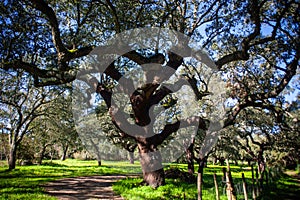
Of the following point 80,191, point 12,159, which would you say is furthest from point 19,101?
point 80,191

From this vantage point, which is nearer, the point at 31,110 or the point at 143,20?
the point at 143,20

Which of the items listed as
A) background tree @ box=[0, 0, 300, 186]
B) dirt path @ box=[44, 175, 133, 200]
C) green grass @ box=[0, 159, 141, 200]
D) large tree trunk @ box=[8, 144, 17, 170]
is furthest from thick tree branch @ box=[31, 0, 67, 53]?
large tree trunk @ box=[8, 144, 17, 170]

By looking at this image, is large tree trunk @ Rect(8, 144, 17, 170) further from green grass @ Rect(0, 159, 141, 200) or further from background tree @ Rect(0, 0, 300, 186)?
background tree @ Rect(0, 0, 300, 186)

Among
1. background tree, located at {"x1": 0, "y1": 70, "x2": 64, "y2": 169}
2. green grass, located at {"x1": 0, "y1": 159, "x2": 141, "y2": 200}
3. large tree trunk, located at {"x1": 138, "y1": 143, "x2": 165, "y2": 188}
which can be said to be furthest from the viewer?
background tree, located at {"x1": 0, "y1": 70, "x2": 64, "y2": 169}

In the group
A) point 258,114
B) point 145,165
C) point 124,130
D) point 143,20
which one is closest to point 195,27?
point 143,20

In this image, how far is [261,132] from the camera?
92.6ft

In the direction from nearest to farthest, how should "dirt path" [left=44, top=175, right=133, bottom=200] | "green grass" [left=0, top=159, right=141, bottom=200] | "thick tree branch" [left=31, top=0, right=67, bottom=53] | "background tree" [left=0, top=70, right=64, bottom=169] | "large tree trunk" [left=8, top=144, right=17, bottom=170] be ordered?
"thick tree branch" [left=31, top=0, right=67, bottom=53] → "green grass" [left=0, top=159, right=141, bottom=200] → "dirt path" [left=44, top=175, right=133, bottom=200] → "background tree" [left=0, top=70, right=64, bottom=169] → "large tree trunk" [left=8, top=144, right=17, bottom=170]

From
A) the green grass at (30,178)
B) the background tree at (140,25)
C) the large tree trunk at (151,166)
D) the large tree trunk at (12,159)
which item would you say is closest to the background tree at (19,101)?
the large tree trunk at (12,159)

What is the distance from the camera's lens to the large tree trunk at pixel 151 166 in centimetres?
1184

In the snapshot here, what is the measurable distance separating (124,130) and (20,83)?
46.8ft

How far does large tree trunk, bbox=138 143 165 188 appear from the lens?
38.9 feet

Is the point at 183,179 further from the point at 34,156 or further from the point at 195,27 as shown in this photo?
the point at 34,156

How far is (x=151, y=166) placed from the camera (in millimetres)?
12133

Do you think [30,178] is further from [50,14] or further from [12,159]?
[50,14]
